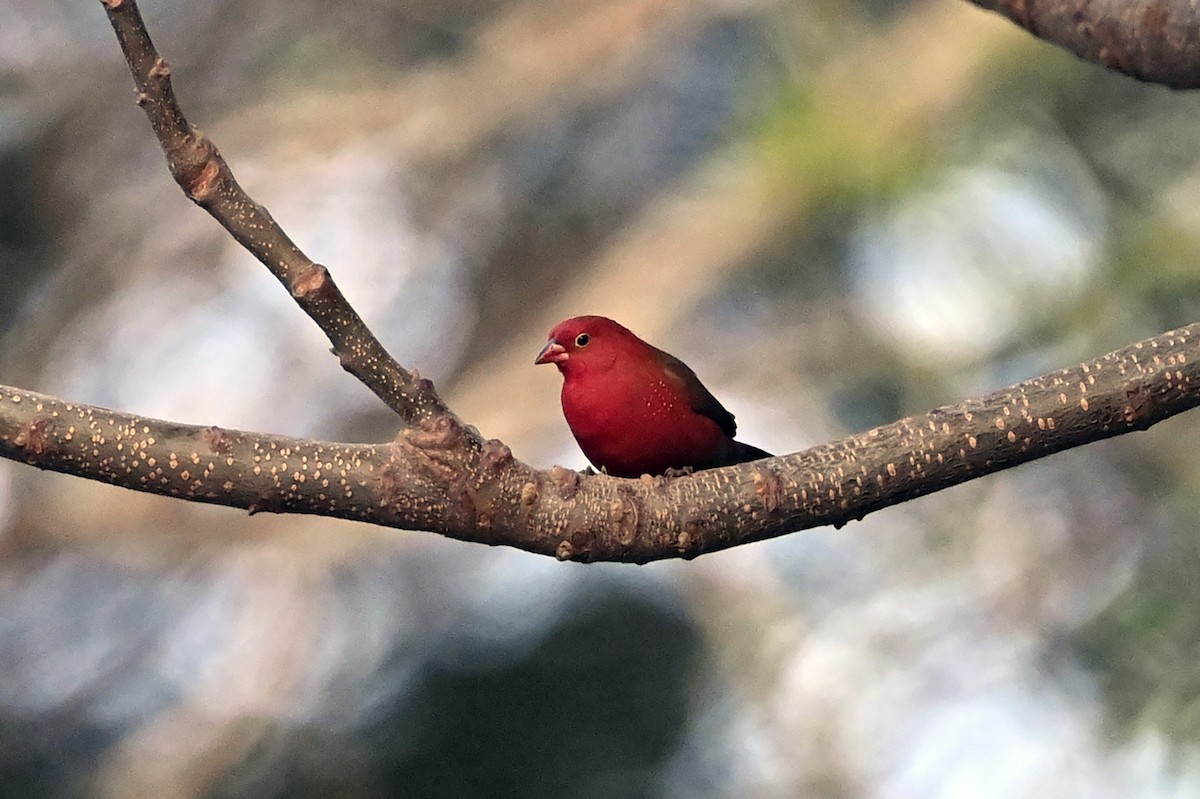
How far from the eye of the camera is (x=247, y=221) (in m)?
0.92

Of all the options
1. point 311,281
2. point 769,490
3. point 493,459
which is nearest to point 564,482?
point 493,459

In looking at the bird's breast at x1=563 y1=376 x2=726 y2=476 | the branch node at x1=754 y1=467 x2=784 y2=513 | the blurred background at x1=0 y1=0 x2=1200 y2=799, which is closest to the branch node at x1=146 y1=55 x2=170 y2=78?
the branch node at x1=754 y1=467 x2=784 y2=513

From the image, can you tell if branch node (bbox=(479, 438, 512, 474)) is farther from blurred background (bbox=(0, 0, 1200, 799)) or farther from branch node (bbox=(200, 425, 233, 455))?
blurred background (bbox=(0, 0, 1200, 799))

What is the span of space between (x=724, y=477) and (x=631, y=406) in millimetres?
355

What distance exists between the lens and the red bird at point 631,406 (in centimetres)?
144

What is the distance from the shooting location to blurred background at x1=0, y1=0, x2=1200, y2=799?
84.8 inches

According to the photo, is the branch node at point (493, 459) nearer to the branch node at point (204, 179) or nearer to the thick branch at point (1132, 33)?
the branch node at point (204, 179)

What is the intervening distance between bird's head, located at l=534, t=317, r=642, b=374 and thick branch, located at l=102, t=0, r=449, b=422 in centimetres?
54

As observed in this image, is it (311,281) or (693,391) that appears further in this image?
(693,391)

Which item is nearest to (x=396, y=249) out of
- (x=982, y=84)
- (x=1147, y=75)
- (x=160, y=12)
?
(x=160, y=12)

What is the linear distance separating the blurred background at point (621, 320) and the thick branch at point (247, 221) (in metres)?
1.25

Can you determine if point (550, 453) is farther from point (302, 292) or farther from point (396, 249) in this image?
point (302, 292)

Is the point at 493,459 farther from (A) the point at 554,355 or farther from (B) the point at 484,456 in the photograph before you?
(A) the point at 554,355

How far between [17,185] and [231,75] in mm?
475
